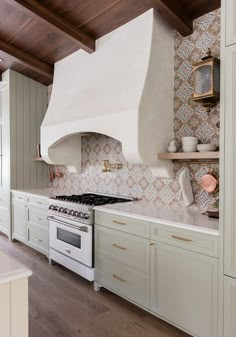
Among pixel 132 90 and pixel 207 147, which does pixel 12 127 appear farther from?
pixel 207 147

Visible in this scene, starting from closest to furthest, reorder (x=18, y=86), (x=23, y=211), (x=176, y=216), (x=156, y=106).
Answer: (x=176, y=216) < (x=156, y=106) < (x=23, y=211) < (x=18, y=86)

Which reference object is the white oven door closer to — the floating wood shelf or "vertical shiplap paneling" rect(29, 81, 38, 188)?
the floating wood shelf

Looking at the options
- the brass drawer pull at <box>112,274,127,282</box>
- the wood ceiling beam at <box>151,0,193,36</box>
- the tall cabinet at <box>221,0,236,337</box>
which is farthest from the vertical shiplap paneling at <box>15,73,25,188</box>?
the tall cabinet at <box>221,0,236,337</box>

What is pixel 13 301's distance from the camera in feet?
3.72

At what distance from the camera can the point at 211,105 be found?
2654mm

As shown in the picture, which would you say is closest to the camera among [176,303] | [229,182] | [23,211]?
[229,182]

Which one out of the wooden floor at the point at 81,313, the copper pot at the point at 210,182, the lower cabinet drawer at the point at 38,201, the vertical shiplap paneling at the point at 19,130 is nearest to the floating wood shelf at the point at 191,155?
the copper pot at the point at 210,182

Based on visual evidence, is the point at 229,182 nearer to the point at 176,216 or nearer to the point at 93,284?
the point at 176,216

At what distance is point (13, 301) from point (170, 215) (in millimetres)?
1674

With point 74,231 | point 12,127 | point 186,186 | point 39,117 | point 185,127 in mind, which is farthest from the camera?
point 39,117

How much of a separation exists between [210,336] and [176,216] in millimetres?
908

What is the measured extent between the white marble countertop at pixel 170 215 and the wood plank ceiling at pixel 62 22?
1.75 metres

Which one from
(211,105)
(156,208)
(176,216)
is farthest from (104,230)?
(211,105)

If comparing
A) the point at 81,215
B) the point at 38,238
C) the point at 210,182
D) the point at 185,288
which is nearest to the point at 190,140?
the point at 210,182
